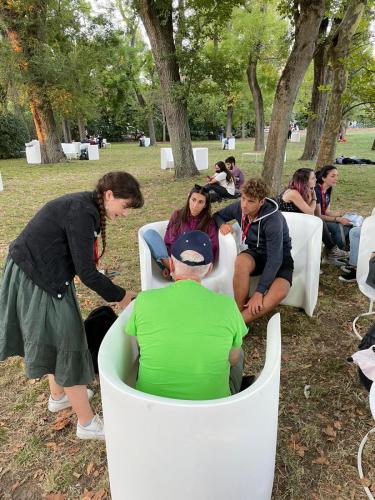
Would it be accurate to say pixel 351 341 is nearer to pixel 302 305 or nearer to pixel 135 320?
pixel 302 305

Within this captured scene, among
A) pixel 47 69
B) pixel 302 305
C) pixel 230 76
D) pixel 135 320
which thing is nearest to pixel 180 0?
pixel 230 76

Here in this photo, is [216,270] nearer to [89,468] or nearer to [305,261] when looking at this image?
[305,261]

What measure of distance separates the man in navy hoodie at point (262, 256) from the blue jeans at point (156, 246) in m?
0.57

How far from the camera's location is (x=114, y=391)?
1.42 metres

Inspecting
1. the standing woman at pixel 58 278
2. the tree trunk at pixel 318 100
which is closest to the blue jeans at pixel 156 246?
the standing woman at pixel 58 278

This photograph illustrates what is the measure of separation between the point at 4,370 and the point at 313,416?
232 centimetres

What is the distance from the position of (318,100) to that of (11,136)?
16.0 m

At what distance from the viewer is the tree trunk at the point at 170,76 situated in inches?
379

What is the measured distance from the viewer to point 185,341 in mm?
1471

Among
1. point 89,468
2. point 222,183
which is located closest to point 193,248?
point 89,468

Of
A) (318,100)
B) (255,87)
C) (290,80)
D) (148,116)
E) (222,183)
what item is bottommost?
(222,183)

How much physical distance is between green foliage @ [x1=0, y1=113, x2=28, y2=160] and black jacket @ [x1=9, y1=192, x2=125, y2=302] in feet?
70.8

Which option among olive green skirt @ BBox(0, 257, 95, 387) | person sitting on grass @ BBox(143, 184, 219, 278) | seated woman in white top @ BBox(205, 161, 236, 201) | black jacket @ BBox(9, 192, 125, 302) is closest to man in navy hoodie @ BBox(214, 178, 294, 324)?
person sitting on grass @ BBox(143, 184, 219, 278)

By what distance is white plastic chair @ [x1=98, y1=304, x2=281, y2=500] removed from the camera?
134 cm
